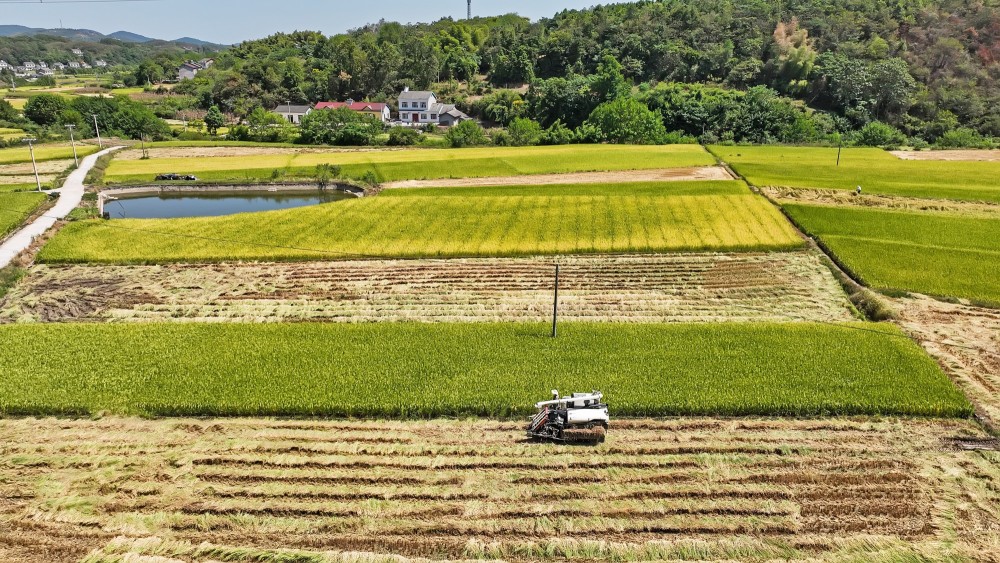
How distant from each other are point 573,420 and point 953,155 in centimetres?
Result: 6297

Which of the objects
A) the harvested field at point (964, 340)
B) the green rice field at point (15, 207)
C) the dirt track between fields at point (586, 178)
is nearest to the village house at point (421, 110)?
the dirt track between fields at point (586, 178)

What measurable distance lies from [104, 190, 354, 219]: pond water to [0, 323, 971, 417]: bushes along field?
23079 millimetres

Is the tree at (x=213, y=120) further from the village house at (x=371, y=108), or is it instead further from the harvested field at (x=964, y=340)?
the harvested field at (x=964, y=340)

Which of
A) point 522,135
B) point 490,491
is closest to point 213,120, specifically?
point 522,135

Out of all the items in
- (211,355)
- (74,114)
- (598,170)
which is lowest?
(211,355)

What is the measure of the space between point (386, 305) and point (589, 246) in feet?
38.5

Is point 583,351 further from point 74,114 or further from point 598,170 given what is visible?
point 74,114

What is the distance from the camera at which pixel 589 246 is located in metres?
31.0

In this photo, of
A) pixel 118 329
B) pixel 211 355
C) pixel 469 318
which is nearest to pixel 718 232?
pixel 469 318

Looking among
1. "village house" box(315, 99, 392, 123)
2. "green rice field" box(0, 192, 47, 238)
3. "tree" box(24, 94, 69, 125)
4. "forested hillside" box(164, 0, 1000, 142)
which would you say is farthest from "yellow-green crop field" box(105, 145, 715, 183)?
"village house" box(315, 99, 392, 123)

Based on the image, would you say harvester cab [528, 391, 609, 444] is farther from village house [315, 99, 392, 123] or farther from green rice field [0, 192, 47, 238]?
village house [315, 99, 392, 123]

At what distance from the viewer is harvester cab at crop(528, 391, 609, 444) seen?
597 inches

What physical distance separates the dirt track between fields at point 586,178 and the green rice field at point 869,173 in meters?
3.52

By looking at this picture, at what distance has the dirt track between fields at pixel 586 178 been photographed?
153 ft
